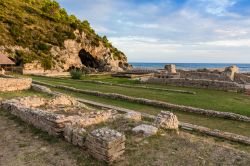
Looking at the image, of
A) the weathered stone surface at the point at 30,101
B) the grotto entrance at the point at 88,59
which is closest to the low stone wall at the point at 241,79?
the weathered stone surface at the point at 30,101

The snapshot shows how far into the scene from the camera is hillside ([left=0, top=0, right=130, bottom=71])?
180 ft

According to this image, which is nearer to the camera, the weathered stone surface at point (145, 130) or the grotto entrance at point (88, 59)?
the weathered stone surface at point (145, 130)

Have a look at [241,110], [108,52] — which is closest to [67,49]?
[108,52]

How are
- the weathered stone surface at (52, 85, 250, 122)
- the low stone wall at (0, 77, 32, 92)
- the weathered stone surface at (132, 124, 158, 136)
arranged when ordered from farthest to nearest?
the low stone wall at (0, 77, 32, 92) < the weathered stone surface at (52, 85, 250, 122) < the weathered stone surface at (132, 124, 158, 136)

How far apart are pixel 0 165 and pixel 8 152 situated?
0.91m

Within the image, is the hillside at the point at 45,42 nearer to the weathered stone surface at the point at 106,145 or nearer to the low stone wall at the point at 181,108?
the low stone wall at the point at 181,108

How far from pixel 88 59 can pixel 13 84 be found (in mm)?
55373

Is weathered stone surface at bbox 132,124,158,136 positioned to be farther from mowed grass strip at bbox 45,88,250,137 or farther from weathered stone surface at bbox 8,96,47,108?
weathered stone surface at bbox 8,96,47,108

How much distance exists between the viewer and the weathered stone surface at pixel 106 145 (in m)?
7.48

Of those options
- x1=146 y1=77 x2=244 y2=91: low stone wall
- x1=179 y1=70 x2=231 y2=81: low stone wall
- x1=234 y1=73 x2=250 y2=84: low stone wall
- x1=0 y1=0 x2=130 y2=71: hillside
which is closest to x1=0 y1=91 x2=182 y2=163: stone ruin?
x1=146 y1=77 x2=244 y2=91: low stone wall

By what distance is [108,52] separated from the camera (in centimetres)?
7769

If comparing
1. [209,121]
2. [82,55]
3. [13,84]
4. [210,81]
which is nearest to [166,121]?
[209,121]

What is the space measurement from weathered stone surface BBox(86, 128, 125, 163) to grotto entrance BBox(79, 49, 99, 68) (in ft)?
221

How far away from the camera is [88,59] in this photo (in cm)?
7619
